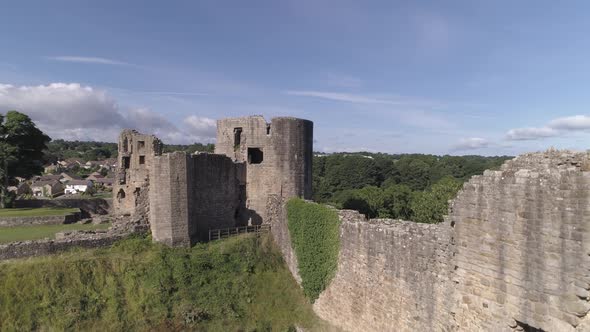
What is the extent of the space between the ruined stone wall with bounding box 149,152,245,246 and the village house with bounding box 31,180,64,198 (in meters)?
72.2

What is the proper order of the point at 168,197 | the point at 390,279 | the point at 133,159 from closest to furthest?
the point at 390,279, the point at 168,197, the point at 133,159

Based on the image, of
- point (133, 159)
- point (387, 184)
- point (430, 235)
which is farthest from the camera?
point (387, 184)

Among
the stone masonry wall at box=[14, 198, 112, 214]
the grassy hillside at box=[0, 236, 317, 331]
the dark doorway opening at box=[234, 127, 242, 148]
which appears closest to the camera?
the grassy hillside at box=[0, 236, 317, 331]

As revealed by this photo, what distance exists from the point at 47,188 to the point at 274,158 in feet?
255

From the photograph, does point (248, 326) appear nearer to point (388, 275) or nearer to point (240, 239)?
point (240, 239)

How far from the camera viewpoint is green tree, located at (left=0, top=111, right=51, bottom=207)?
3005 centimetres

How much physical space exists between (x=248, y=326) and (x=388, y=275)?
5991 millimetres

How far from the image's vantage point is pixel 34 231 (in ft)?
69.8

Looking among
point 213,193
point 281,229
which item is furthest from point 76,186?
point 281,229

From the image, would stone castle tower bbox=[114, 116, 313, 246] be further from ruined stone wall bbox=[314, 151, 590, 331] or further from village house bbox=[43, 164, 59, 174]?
village house bbox=[43, 164, 59, 174]

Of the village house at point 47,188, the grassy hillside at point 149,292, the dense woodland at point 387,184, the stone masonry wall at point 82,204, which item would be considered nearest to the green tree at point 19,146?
the stone masonry wall at point 82,204

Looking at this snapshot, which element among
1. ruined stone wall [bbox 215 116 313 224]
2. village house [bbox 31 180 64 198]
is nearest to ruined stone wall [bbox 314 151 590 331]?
ruined stone wall [bbox 215 116 313 224]

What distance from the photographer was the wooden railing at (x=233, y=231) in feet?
63.2

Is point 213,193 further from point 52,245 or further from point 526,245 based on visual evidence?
point 526,245
